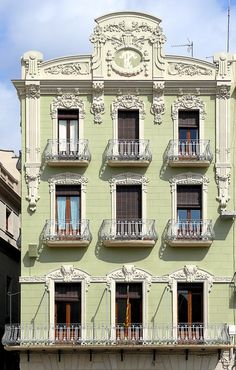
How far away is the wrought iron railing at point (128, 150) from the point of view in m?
44.6

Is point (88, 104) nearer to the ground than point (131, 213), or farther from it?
farther from it

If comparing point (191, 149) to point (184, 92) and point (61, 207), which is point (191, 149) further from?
point (61, 207)

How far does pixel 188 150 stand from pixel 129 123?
295 cm

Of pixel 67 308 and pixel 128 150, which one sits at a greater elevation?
pixel 128 150

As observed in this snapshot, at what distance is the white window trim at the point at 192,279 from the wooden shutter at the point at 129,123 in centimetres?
640

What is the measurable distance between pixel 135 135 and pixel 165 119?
153cm

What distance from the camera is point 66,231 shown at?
146 feet

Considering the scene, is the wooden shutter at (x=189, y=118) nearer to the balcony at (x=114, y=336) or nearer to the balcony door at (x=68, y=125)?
the balcony door at (x=68, y=125)

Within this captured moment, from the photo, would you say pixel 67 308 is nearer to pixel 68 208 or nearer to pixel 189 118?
pixel 68 208

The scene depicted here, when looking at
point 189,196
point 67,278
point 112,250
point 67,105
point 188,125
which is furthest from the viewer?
point 188,125

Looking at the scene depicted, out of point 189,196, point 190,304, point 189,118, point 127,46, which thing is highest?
point 127,46

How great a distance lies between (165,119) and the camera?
1793 inches

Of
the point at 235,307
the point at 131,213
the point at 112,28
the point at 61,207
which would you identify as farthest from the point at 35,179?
the point at 235,307

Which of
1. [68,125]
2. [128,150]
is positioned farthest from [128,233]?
[68,125]
